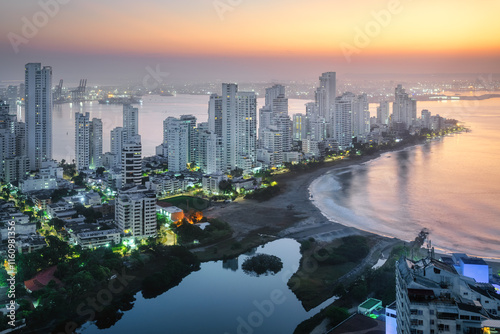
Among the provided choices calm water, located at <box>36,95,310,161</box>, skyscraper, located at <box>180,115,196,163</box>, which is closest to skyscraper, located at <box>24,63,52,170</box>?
calm water, located at <box>36,95,310,161</box>

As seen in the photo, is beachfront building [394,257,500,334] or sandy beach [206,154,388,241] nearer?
beachfront building [394,257,500,334]

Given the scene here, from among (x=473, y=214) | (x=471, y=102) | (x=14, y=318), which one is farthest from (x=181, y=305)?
(x=471, y=102)

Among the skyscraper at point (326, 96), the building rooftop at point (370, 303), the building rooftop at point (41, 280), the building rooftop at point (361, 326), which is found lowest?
the building rooftop at point (361, 326)

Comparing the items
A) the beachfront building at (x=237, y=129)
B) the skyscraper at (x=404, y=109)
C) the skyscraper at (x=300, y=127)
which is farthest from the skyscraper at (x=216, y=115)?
the skyscraper at (x=404, y=109)

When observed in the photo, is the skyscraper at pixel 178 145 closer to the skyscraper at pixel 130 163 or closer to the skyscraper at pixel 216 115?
the skyscraper at pixel 216 115

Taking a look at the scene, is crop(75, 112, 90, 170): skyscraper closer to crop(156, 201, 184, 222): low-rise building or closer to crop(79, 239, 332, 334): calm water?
crop(156, 201, 184, 222): low-rise building

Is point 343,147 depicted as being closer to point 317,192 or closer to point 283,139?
point 283,139
